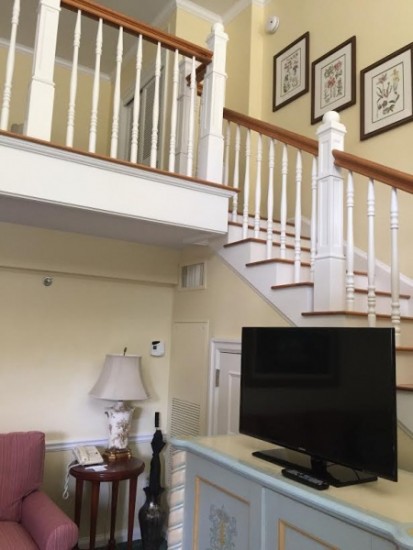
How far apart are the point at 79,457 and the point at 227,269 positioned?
1.63 m

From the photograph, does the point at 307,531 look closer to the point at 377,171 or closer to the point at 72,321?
the point at 377,171

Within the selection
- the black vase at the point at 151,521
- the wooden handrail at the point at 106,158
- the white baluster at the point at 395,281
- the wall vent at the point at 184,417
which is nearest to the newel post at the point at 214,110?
the wooden handrail at the point at 106,158

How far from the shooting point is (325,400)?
5.47ft

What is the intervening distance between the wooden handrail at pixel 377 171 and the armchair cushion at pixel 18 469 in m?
2.47

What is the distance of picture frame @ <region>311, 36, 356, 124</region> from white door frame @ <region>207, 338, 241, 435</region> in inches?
78.9

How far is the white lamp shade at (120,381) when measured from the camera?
11.0 feet

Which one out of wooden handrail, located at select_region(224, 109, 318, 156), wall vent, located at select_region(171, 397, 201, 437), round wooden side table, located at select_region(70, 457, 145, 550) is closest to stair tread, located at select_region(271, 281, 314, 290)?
wooden handrail, located at select_region(224, 109, 318, 156)

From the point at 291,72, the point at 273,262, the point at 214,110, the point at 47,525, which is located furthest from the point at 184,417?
the point at 291,72

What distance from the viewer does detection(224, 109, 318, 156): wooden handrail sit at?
8.66 ft

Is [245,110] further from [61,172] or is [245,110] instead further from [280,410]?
[280,410]

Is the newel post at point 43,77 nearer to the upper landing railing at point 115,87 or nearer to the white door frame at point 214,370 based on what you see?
the upper landing railing at point 115,87

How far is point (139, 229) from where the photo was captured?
310cm

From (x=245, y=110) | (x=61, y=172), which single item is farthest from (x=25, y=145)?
(x=245, y=110)

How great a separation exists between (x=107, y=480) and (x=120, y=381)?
0.66 metres
